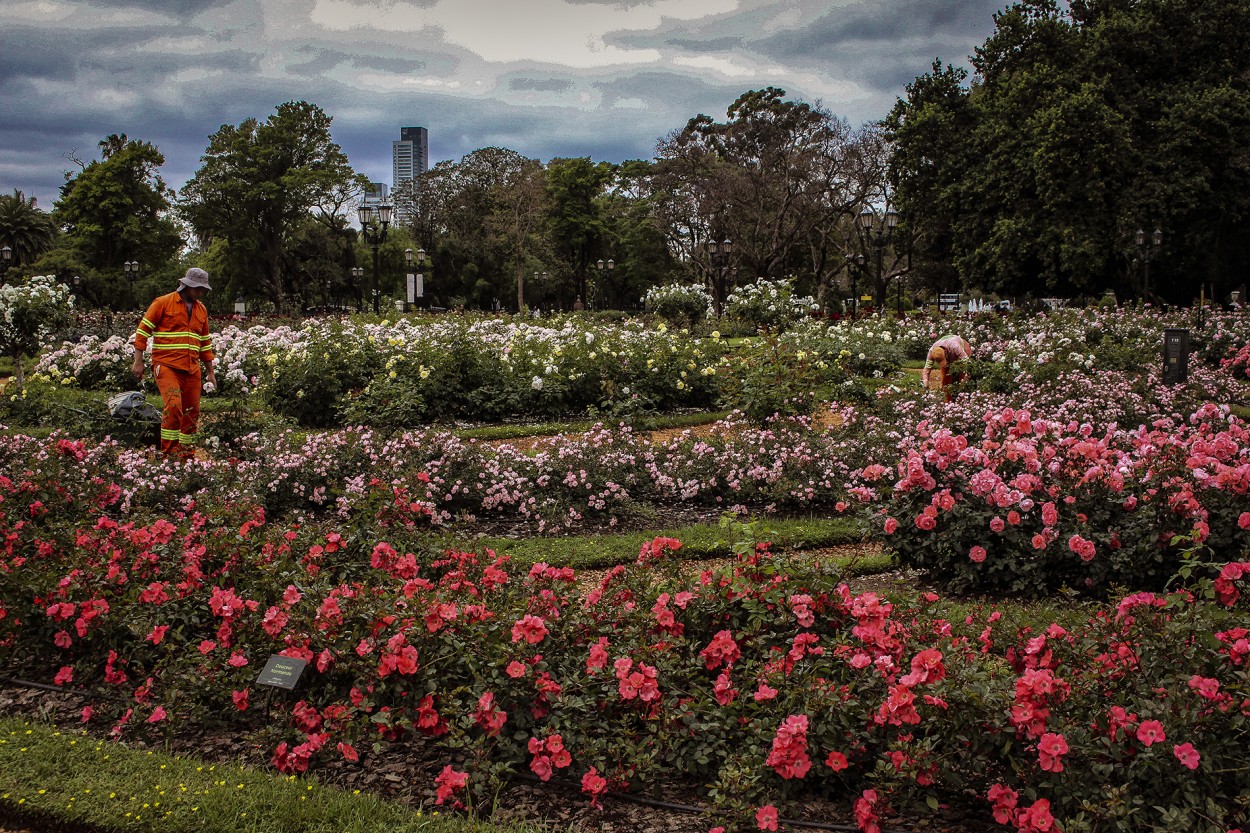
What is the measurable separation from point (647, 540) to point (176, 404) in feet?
17.0

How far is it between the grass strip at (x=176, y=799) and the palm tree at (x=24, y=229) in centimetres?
6937

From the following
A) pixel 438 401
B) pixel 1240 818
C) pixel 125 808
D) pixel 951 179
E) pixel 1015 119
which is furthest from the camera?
pixel 951 179

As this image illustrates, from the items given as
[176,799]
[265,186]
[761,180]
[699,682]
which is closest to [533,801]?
[699,682]

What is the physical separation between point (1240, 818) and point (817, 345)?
12.5 meters

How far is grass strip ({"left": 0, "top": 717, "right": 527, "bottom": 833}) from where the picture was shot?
2836 millimetres

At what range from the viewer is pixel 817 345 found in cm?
1471

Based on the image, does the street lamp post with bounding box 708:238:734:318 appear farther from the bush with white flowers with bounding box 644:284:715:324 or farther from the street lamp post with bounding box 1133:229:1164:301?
the street lamp post with bounding box 1133:229:1164:301

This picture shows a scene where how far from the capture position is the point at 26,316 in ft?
49.1

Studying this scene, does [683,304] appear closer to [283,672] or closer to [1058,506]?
[1058,506]

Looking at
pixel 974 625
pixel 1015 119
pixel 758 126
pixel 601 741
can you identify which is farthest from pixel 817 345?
pixel 758 126

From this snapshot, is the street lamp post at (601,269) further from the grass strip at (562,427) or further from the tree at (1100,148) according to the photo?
the grass strip at (562,427)

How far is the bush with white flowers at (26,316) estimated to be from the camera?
14.8 meters

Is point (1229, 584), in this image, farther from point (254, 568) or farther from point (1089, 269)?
point (1089, 269)

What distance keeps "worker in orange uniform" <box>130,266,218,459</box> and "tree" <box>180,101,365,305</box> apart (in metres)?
39.3
